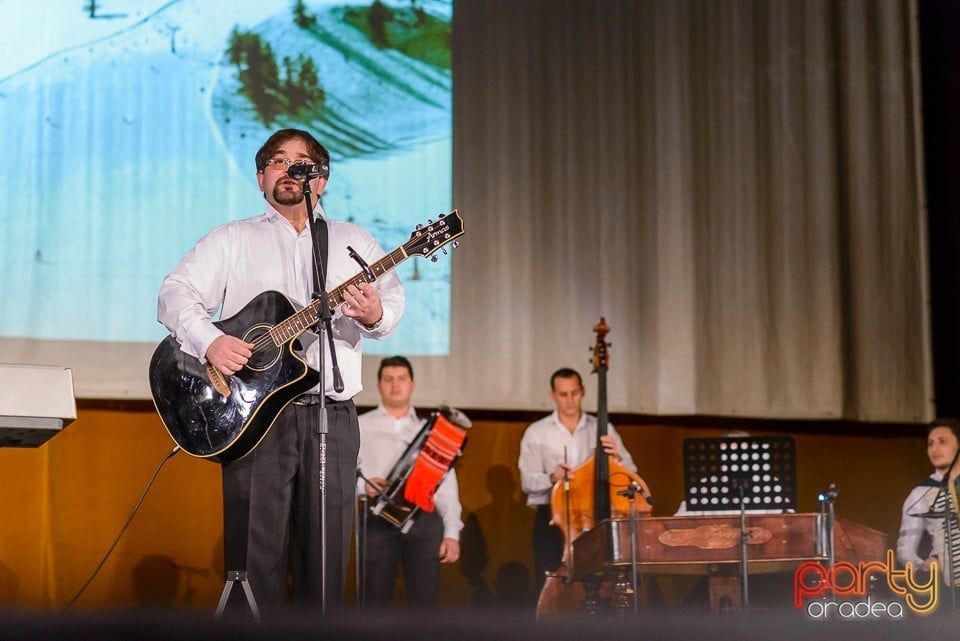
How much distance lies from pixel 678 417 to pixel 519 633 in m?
5.75

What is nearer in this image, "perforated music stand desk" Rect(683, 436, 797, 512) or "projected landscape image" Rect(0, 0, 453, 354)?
"perforated music stand desk" Rect(683, 436, 797, 512)

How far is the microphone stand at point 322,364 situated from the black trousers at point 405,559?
2.77 m

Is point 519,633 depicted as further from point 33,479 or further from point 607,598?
point 33,479

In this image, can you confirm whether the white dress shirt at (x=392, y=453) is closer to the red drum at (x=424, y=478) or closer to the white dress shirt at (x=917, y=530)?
the red drum at (x=424, y=478)

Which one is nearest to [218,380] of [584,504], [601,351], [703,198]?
[584,504]

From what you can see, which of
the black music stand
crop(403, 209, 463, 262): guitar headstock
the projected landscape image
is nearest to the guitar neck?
crop(403, 209, 463, 262): guitar headstock

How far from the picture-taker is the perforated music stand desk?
5652 millimetres

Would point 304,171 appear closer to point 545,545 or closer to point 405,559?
point 405,559

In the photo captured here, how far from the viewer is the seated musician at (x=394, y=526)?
21.3ft

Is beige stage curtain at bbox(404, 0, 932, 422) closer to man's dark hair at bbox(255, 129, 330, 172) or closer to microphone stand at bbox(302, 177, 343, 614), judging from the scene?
man's dark hair at bbox(255, 129, 330, 172)

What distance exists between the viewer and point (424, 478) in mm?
6430

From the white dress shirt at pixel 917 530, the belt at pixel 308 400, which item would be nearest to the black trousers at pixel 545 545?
the white dress shirt at pixel 917 530

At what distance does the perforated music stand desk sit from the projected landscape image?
225cm

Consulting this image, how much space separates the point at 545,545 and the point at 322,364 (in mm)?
3755
